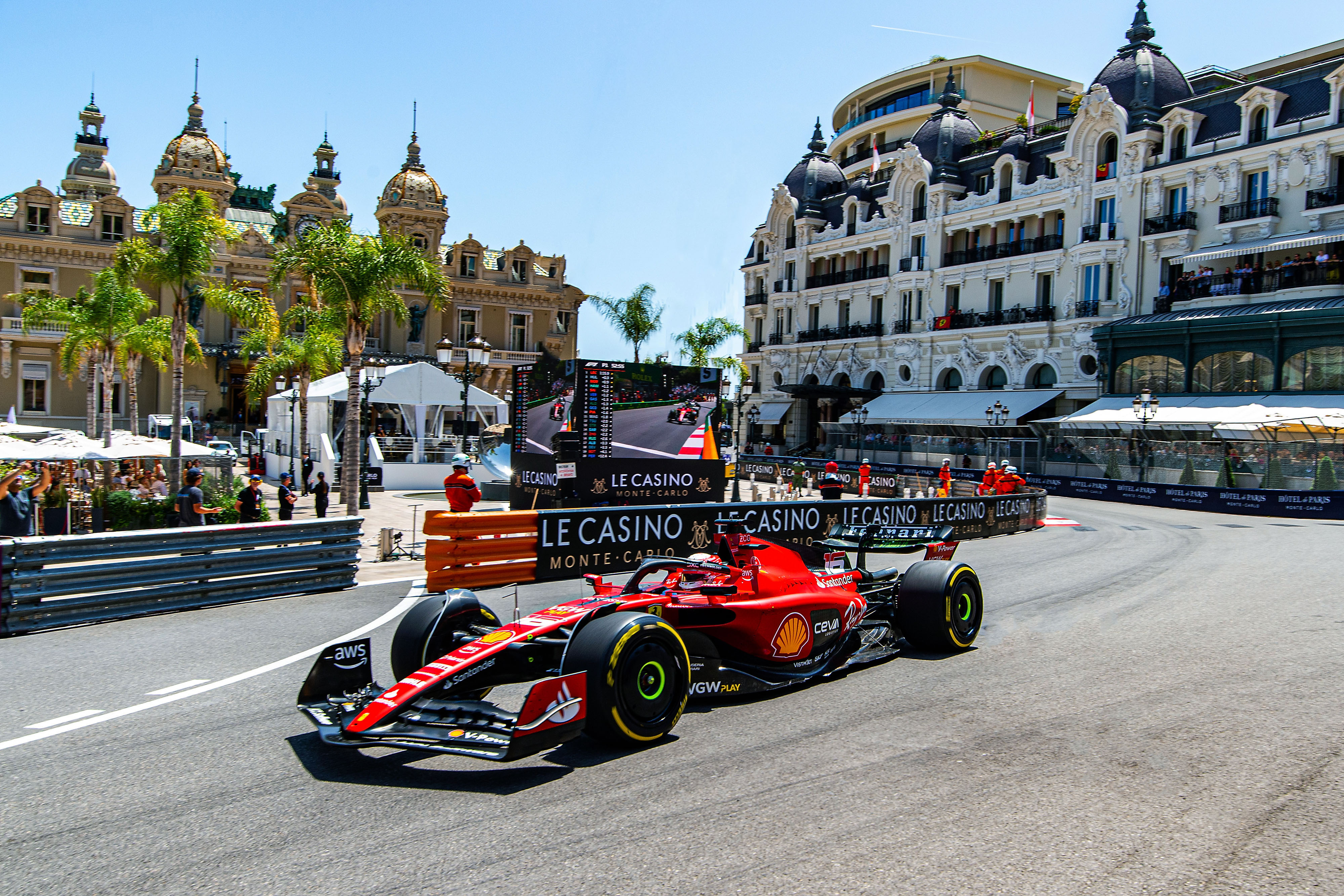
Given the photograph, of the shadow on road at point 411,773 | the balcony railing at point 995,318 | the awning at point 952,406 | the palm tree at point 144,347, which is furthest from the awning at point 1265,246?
the palm tree at point 144,347

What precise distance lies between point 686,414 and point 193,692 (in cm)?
1605

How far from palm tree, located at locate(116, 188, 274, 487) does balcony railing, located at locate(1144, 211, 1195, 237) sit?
3524 centimetres

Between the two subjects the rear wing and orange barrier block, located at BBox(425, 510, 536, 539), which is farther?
orange barrier block, located at BBox(425, 510, 536, 539)

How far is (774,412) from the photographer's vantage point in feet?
197

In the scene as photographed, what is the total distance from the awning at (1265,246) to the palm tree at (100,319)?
37710mm

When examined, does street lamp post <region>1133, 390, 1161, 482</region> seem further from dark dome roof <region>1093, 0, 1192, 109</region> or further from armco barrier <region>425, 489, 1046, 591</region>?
armco barrier <region>425, 489, 1046, 591</region>

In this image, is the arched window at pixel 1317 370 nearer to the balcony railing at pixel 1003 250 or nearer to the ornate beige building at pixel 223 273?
the balcony railing at pixel 1003 250

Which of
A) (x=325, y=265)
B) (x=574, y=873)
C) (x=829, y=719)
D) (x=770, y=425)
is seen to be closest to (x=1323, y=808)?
(x=829, y=719)

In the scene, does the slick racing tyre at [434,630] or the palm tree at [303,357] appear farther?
the palm tree at [303,357]

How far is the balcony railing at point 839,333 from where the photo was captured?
53906 mm

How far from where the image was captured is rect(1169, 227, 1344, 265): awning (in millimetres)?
33750

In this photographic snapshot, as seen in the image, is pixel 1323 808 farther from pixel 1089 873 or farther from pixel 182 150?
pixel 182 150

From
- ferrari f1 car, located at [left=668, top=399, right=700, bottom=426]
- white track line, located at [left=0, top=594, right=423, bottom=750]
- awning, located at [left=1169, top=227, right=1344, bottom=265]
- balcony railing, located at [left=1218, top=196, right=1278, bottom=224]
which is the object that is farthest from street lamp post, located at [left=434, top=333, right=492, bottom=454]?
balcony railing, located at [left=1218, top=196, right=1278, bottom=224]

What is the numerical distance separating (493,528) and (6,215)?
50544 mm
